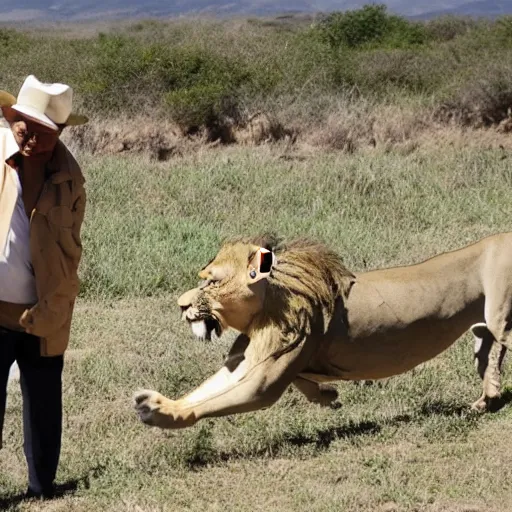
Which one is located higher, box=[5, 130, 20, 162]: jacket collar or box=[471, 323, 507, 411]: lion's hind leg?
box=[5, 130, 20, 162]: jacket collar

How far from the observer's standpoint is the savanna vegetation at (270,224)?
5.18 meters

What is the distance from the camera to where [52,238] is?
4602 millimetres

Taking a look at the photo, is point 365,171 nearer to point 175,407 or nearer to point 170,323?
point 170,323

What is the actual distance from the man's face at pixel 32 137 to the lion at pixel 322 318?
101 centimetres

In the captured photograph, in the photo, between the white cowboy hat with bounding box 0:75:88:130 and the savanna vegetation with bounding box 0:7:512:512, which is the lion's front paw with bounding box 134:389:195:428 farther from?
the white cowboy hat with bounding box 0:75:88:130

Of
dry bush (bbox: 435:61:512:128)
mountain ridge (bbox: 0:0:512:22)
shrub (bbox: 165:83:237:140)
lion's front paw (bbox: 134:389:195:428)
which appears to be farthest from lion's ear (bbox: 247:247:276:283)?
mountain ridge (bbox: 0:0:512:22)

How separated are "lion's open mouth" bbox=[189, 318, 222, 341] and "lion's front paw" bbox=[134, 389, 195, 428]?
347 mm

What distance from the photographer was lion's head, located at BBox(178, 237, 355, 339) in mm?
5027

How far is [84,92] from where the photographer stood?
65.2 ft

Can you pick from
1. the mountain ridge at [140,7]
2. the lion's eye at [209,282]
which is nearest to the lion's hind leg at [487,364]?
the lion's eye at [209,282]

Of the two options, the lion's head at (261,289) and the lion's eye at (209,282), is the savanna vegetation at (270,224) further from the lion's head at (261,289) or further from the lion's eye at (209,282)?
the lion's eye at (209,282)

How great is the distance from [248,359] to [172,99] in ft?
47.4

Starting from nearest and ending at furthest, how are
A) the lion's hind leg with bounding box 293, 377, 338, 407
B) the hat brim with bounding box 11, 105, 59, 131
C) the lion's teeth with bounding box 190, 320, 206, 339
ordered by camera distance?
the hat brim with bounding box 11, 105, 59, 131 < the lion's teeth with bounding box 190, 320, 206, 339 < the lion's hind leg with bounding box 293, 377, 338, 407

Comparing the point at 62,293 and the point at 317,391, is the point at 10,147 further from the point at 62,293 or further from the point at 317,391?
the point at 317,391
